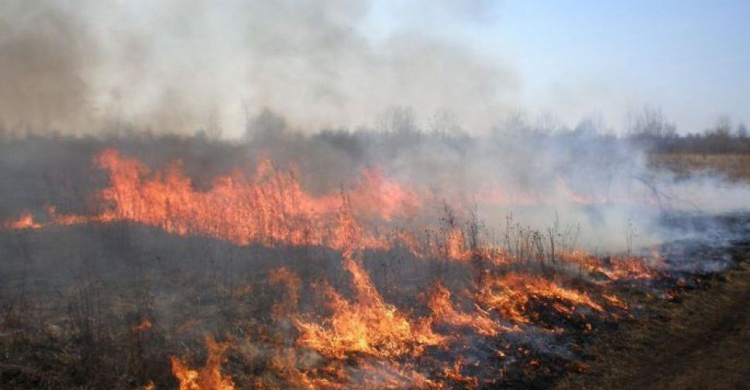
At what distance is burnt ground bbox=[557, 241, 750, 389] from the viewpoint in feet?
23.6

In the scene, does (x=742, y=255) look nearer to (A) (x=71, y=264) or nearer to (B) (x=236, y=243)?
(B) (x=236, y=243)

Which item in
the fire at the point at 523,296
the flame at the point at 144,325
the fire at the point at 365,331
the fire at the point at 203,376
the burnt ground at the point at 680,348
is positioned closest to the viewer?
the fire at the point at 203,376

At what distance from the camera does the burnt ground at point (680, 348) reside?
7.20 m

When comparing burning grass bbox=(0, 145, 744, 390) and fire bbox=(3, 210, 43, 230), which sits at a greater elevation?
fire bbox=(3, 210, 43, 230)

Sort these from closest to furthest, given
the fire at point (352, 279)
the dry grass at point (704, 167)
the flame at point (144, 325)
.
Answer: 1. the fire at point (352, 279)
2. the flame at point (144, 325)
3. the dry grass at point (704, 167)

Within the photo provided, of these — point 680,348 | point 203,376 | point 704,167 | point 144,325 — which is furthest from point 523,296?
point 704,167

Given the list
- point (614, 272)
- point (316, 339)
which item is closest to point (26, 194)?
point (316, 339)

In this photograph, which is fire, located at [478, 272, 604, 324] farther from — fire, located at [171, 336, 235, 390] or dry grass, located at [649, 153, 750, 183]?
dry grass, located at [649, 153, 750, 183]

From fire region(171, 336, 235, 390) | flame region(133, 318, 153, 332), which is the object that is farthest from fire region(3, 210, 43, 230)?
fire region(171, 336, 235, 390)

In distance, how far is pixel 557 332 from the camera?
30.5 ft

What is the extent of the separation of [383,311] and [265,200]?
678 centimetres

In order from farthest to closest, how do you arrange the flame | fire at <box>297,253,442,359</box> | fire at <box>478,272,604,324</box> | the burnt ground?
fire at <box>478,272,604,324</box> < fire at <box>297,253,442,359</box> < the flame < the burnt ground

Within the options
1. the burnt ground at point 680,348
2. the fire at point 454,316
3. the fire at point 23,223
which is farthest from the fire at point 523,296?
the fire at point 23,223

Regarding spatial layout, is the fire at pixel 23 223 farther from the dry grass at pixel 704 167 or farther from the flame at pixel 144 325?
the dry grass at pixel 704 167
